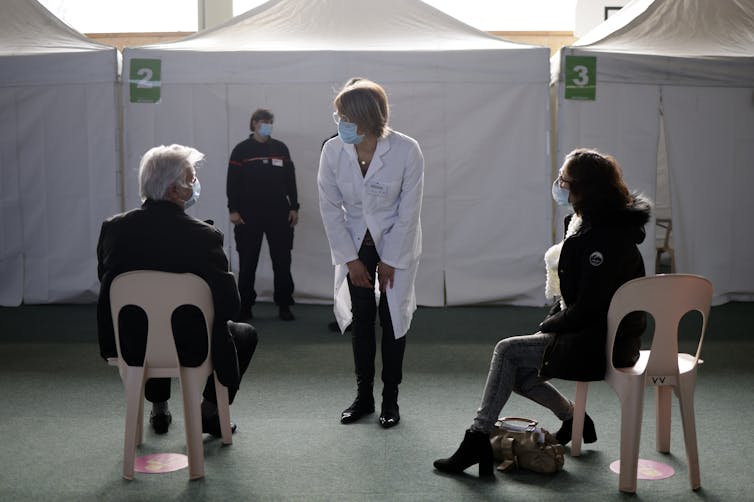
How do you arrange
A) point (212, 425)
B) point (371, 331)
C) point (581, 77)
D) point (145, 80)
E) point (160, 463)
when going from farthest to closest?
point (145, 80)
point (581, 77)
point (371, 331)
point (212, 425)
point (160, 463)

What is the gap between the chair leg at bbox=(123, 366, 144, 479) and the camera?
9.07 ft

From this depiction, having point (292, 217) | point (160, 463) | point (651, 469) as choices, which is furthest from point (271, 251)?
point (651, 469)

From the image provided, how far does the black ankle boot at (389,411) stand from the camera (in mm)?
3371

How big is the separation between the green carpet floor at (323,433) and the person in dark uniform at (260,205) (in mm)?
784

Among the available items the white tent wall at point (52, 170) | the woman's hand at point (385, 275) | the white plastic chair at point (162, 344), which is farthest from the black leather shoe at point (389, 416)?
the white tent wall at point (52, 170)

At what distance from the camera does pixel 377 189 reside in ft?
10.8

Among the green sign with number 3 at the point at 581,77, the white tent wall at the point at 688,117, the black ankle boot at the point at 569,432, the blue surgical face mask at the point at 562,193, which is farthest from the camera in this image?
the white tent wall at the point at 688,117

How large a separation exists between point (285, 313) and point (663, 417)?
10.6ft

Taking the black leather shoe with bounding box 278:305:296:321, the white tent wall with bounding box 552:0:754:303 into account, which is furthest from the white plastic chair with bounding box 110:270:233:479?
the white tent wall with bounding box 552:0:754:303

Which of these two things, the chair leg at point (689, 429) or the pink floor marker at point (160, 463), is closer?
the chair leg at point (689, 429)

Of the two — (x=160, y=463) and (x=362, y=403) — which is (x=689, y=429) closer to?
(x=362, y=403)

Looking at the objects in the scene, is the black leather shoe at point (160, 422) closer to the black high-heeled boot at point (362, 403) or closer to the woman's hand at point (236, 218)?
the black high-heeled boot at point (362, 403)

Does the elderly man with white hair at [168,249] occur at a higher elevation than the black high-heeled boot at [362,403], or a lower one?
higher

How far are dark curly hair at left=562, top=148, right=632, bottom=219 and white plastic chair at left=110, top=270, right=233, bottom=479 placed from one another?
1.20m
